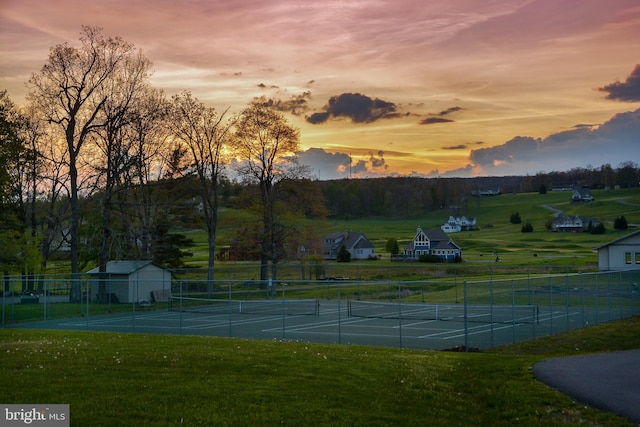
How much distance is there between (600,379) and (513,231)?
135617 millimetres

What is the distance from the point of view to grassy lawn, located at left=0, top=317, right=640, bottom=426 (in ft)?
35.1

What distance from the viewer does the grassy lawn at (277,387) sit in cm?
1069

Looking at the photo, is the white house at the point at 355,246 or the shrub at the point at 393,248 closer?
the shrub at the point at 393,248

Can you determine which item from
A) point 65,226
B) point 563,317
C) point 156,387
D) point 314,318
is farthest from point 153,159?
point 156,387

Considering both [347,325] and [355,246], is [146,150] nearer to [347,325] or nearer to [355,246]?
[347,325]

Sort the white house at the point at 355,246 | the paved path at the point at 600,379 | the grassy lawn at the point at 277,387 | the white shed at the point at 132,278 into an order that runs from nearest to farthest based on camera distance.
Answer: the grassy lawn at the point at 277,387, the paved path at the point at 600,379, the white shed at the point at 132,278, the white house at the point at 355,246

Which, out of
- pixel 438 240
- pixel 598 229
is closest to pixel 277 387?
pixel 438 240

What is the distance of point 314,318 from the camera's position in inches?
1516

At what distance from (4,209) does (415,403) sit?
43.8 m

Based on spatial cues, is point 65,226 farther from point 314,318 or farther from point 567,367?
point 567,367

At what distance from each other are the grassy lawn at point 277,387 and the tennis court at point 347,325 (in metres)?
7.53

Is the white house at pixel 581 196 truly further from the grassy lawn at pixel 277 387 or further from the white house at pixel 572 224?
the grassy lawn at pixel 277 387

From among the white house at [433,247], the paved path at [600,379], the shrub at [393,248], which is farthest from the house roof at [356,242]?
the paved path at [600,379]

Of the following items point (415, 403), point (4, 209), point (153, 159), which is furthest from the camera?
point (153, 159)
